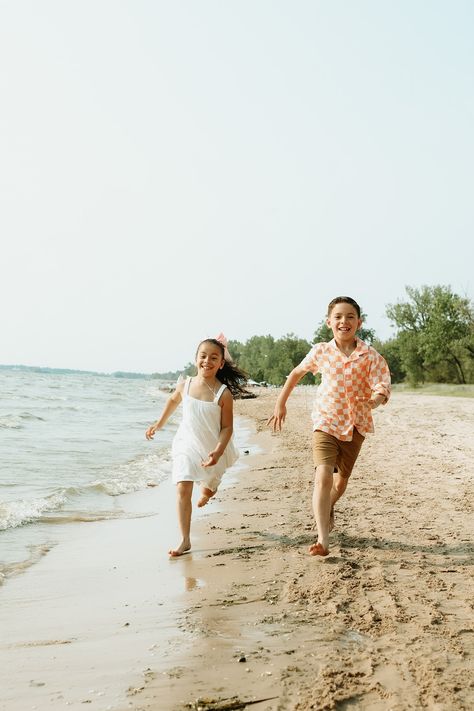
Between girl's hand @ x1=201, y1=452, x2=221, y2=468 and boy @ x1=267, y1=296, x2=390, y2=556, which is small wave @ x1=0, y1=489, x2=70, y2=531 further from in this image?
boy @ x1=267, y1=296, x2=390, y2=556

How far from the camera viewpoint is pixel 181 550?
5.32 m

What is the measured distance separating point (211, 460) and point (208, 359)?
844mm

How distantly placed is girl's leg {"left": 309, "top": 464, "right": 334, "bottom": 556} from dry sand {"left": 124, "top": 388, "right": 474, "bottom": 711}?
0.44 feet

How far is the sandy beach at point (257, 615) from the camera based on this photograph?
2.73 m

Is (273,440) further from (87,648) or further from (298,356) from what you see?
(298,356)

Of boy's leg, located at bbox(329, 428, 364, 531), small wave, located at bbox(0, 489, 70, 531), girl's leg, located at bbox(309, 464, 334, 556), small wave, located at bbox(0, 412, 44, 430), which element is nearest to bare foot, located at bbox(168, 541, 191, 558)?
girl's leg, located at bbox(309, 464, 334, 556)

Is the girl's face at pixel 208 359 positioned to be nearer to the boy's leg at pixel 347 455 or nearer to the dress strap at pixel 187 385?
the dress strap at pixel 187 385

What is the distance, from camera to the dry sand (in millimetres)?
2705

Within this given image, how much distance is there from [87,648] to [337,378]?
2.70 metres

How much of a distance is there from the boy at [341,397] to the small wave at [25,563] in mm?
2187

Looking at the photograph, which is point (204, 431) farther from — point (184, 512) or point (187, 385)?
point (184, 512)

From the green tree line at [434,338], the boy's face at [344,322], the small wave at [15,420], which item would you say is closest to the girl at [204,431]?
the boy's face at [344,322]

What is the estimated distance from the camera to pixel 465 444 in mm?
Answer: 11812

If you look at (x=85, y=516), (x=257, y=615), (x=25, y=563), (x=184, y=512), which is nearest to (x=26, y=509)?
(x=85, y=516)
